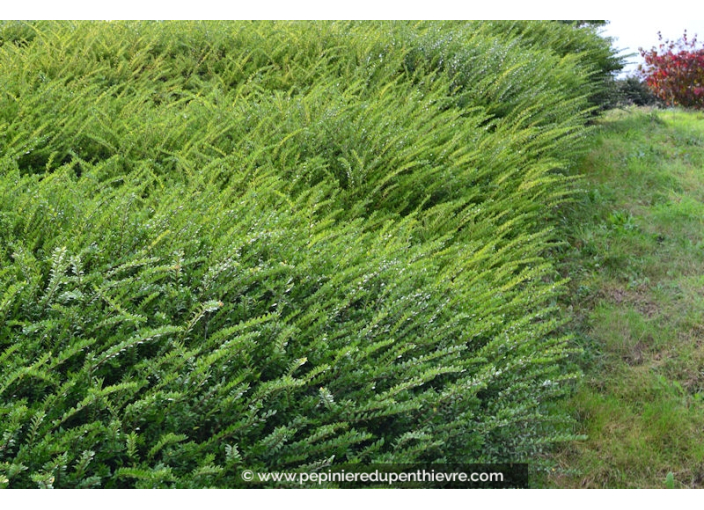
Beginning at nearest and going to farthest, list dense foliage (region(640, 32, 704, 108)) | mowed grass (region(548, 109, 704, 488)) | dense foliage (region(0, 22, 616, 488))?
dense foliage (region(0, 22, 616, 488)), mowed grass (region(548, 109, 704, 488)), dense foliage (region(640, 32, 704, 108))

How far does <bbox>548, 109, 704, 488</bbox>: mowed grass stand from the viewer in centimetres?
237

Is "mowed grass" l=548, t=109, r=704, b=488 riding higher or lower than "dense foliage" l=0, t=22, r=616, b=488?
lower

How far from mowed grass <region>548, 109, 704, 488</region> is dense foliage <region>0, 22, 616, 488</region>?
8.4 inches

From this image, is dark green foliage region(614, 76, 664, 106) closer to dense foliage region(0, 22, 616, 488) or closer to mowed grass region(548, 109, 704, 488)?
mowed grass region(548, 109, 704, 488)

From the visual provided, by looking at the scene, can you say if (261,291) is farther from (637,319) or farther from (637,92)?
(637,92)

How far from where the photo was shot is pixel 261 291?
211cm

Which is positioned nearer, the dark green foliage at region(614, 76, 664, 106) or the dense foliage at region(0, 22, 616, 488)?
the dense foliage at region(0, 22, 616, 488)

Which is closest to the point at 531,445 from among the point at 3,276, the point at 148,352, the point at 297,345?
the point at 297,345

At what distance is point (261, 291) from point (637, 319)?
2.19m

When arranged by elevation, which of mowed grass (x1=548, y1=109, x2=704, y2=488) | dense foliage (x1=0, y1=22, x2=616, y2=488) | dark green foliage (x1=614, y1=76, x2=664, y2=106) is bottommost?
mowed grass (x1=548, y1=109, x2=704, y2=488)

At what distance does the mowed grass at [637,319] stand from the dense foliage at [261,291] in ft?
0.70

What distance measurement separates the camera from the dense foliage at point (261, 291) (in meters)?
1.69

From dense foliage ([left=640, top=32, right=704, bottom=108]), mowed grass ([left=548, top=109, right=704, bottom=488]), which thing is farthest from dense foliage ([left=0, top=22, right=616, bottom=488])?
dense foliage ([left=640, top=32, right=704, bottom=108])

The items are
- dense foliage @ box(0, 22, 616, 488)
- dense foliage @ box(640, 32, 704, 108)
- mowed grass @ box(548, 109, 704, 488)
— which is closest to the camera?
dense foliage @ box(0, 22, 616, 488)
